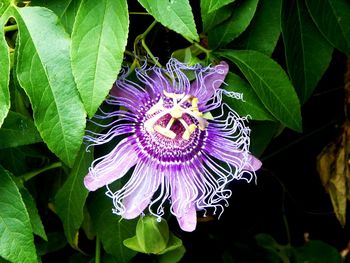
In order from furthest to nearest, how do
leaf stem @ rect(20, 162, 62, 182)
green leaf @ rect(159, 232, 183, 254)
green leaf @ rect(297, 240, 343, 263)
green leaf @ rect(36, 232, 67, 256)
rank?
green leaf @ rect(297, 240, 343, 263) → green leaf @ rect(36, 232, 67, 256) → leaf stem @ rect(20, 162, 62, 182) → green leaf @ rect(159, 232, 183, 254)

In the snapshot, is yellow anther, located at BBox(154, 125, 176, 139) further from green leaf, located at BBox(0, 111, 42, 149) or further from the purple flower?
green leaf, located at BBox(0, 111, 42, 149)

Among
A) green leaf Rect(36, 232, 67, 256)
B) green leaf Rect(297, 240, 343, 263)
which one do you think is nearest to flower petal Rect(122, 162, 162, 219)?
green leaf Rect(36, 232, 67, 256)

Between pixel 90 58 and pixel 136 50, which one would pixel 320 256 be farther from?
pixel 90 58

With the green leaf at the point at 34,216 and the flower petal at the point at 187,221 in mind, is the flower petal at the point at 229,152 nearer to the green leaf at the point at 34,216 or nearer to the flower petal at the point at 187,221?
the flower petal at the point at 187,221

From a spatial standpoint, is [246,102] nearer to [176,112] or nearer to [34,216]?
[176,112]

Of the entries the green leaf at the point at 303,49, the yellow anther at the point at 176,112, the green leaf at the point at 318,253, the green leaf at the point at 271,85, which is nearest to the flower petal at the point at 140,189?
the yellow anther at the point at 176,112

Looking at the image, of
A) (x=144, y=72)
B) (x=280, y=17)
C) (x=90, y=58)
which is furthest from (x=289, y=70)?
(x=90, y=58)
